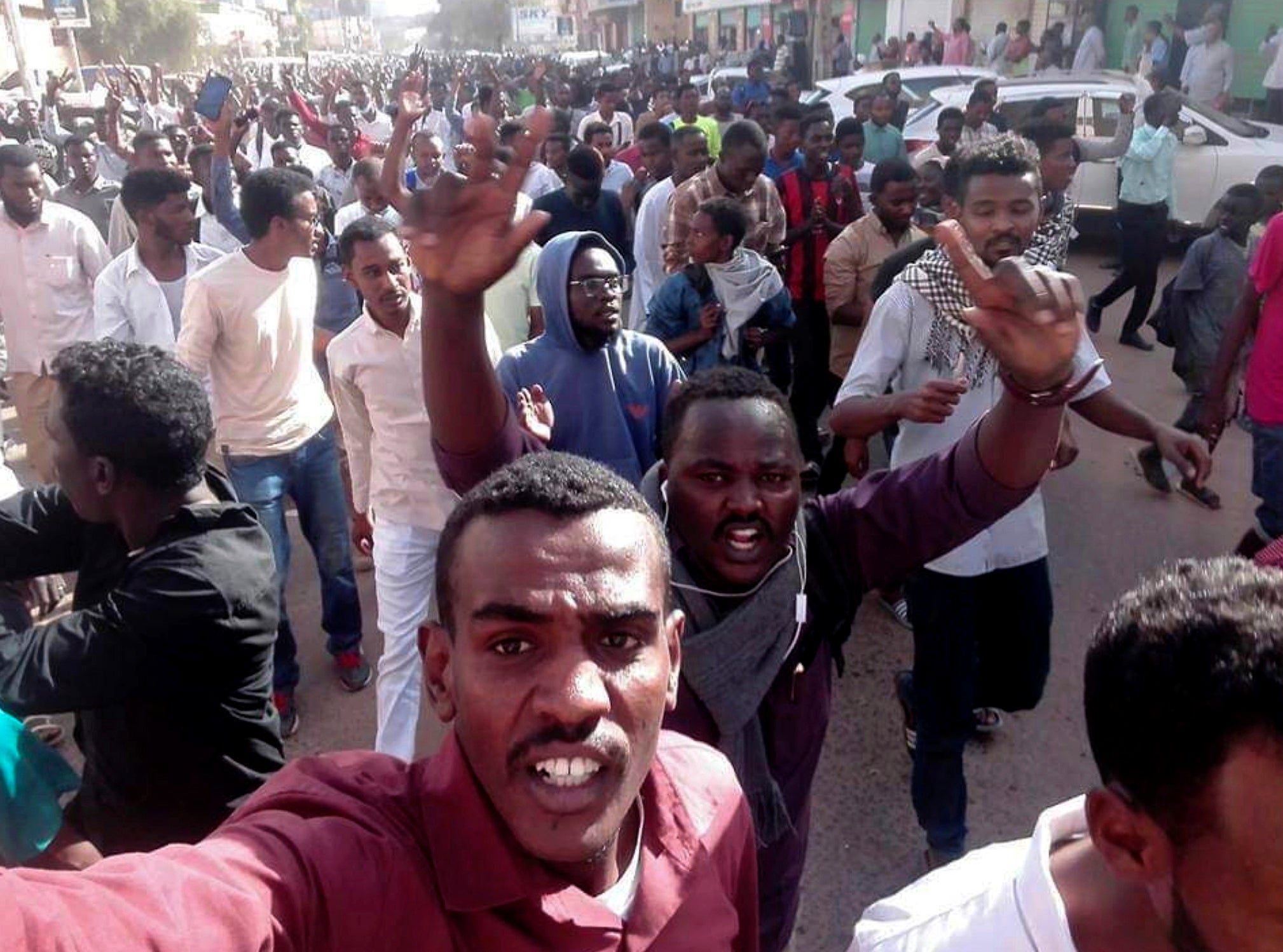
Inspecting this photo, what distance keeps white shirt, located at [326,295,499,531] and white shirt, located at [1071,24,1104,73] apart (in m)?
15.5

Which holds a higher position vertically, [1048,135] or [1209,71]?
[1209,71]

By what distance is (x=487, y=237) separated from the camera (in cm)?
154

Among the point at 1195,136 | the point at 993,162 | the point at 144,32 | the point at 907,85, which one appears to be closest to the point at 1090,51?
the point at 907,85

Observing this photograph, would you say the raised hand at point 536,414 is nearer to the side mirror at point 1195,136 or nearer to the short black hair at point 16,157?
the short black hair at point 16,157

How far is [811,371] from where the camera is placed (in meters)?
5.41

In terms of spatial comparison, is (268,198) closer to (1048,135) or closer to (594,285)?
(594,285)

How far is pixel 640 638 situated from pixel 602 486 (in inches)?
9.1

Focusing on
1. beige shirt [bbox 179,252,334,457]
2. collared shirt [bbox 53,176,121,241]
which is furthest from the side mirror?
collared shirt [bbox 53,176,121,241]

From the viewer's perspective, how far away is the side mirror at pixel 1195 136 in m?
9.76

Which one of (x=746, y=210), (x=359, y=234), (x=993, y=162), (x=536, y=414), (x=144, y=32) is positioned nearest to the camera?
(x=536, y=414)

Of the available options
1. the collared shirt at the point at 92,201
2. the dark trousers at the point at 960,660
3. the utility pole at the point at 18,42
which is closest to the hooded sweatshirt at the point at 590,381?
the dark trousers at the point at 960,660

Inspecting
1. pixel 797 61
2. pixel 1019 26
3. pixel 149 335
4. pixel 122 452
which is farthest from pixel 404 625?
pixel 797 61

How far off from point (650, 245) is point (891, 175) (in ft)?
5.41

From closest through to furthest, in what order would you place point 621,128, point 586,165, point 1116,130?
point 586,165 < point 1116,130 < point 621,128
